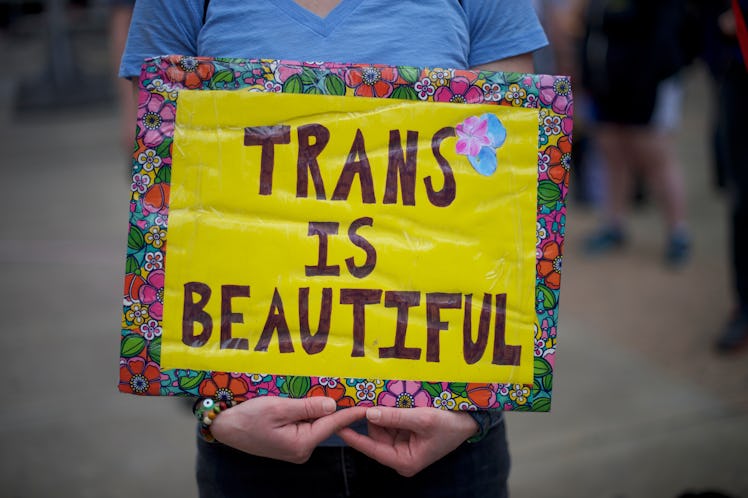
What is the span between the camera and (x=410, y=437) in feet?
4.33

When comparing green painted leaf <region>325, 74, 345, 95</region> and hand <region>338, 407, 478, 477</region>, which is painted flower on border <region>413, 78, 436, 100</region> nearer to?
green painted leaf <region>325, 74, 345, 95</region>

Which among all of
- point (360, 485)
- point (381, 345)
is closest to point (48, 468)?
point (360, 485)

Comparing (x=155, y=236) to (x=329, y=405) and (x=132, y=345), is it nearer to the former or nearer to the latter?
(x=132, y=345)

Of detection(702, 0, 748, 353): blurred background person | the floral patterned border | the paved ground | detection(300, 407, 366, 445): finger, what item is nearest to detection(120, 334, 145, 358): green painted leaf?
the floral patterned border

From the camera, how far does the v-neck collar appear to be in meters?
1.35

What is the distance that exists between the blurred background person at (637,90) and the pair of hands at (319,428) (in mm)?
3853

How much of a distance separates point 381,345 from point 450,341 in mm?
119

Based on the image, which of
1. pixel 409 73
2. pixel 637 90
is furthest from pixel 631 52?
pixel 409 73

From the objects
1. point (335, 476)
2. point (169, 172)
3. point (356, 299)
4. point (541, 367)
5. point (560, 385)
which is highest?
point (169, 172)

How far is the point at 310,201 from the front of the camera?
135 centimetres

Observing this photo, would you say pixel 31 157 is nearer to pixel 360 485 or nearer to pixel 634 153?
pixel 634 153

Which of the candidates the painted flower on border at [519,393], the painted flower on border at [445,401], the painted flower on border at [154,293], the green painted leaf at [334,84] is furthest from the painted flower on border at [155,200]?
the painted flower on border at [519,393]

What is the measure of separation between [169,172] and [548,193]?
647 mm

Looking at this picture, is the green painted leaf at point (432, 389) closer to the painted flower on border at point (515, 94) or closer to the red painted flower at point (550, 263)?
the red painted flower at point (550, 263)
